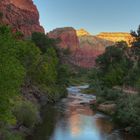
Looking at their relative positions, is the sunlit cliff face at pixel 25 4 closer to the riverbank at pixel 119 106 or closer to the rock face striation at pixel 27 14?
the rock face striation at pixel 27 14

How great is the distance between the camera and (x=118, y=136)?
42562 millimetres

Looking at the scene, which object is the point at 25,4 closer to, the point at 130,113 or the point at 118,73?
the point at 118,73

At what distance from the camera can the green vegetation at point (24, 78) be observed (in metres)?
26.4

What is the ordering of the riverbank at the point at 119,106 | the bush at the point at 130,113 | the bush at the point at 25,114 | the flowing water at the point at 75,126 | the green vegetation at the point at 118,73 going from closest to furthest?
1. the bush at the point at 25,114
2. the flowing water at the point at 75,126
3. the bush at the point at 130,113
4. the riverbank at the point at 119,106
5. the green vegetation at the point at 118,73

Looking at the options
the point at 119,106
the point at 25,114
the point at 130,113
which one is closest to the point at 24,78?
the point at 119,106

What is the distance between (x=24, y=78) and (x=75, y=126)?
18.5 m

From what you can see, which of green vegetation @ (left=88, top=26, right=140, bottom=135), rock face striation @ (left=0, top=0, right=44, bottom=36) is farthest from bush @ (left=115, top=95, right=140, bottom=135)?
rock face striation @ (left=0, top=0, right=44, bottom=36)

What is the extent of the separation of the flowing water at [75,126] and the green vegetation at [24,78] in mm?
2164

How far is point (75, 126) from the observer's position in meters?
47.4

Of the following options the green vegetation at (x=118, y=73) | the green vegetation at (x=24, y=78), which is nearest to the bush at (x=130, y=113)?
the green vegetation at (x=118, y=73)

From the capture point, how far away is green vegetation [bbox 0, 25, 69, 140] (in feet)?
86.7

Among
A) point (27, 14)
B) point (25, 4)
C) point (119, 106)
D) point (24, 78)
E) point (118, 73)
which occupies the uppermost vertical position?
point (25, 4)

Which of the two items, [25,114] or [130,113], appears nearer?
[25,114]

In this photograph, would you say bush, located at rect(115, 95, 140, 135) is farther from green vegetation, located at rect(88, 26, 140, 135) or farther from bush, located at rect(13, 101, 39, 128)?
bush, located at rect(13, 101, 39, 128)
